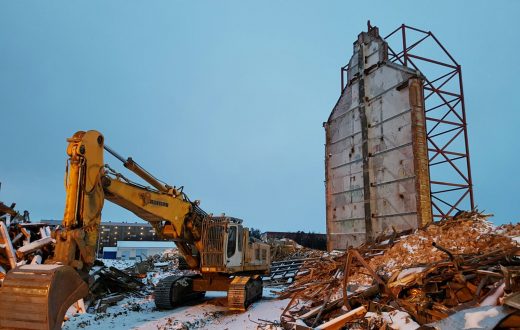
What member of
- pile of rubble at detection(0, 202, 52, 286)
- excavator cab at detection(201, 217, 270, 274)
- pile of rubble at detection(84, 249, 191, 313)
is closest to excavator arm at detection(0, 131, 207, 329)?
excavator cab at detection(201, 217, 270, 274)

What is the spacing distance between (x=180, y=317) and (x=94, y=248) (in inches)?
178

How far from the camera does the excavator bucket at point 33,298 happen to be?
214 inches

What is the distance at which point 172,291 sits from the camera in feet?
37.6

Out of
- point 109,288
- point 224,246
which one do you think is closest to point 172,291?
point 224,246

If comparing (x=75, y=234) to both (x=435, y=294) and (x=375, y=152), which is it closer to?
(x=435, y=294)

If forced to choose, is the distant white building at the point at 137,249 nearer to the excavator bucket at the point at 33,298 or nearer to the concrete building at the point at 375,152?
the concrete building at the point at 375,152

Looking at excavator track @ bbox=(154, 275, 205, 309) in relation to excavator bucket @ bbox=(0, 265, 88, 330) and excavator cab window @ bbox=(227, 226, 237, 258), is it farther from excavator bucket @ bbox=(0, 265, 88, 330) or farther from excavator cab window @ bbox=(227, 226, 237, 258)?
excavator bucket @ bbox=(0, 265, 88, 330)

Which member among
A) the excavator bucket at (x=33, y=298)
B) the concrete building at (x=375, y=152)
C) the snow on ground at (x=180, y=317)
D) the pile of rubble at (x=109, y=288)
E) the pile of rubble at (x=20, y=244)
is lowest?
the snow on ground at (x=180, y=317)

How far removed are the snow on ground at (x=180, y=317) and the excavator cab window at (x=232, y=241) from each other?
1.67m

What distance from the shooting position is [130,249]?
48.1 metres

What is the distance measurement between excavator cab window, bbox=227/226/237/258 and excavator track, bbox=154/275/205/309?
1.86m

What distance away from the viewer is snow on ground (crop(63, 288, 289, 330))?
9141 millimetres

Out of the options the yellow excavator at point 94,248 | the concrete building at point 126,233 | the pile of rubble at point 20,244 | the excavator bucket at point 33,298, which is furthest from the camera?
the concrete building at point 126,233

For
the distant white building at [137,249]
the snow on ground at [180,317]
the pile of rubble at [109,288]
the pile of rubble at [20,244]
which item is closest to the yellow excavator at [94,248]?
the snow on ground at [180,317]
